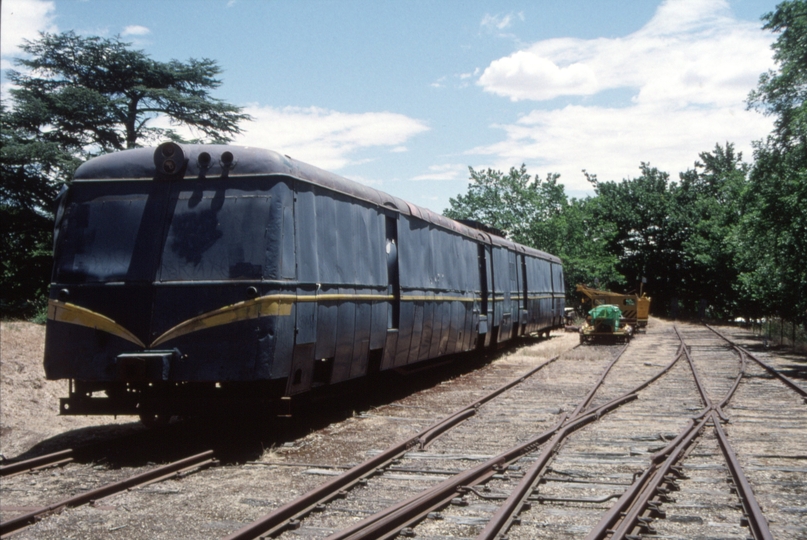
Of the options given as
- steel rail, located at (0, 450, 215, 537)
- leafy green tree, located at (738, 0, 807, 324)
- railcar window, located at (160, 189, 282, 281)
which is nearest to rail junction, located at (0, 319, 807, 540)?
steel rail, located at (0, 450, 215, 537)

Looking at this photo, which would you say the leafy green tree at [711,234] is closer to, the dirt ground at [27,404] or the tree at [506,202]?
the tree at [506,202]

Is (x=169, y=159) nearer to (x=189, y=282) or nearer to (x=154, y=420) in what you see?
(x=189, y=282)

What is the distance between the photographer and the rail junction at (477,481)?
17.4ft

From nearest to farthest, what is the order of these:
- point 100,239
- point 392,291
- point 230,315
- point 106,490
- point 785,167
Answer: point 106,490, point 230,315, point 100,239, point 392,291, point 785,167

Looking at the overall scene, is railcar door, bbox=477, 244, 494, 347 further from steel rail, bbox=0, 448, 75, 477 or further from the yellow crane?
the yellow crane

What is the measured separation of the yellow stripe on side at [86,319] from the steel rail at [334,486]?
264 cm

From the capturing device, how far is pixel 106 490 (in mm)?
6129

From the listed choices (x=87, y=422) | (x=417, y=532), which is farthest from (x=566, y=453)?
(x=87, y=422)

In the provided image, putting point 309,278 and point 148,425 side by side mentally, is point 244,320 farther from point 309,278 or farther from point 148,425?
point 148,425

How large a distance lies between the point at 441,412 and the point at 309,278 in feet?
11.5

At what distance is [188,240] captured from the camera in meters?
7.97

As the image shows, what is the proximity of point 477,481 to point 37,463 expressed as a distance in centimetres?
409

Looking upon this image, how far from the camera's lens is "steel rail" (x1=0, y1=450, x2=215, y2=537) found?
17.4 feet

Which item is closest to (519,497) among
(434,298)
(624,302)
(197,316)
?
(197,316)
